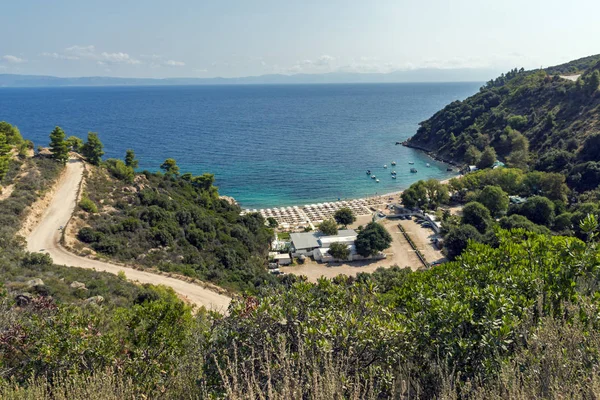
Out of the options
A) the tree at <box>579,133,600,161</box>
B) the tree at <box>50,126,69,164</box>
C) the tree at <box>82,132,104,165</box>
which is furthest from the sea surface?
the tree at <box>50,126,69,164</box>

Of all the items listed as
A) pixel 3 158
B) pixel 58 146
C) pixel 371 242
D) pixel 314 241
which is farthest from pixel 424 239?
pixel 3 158

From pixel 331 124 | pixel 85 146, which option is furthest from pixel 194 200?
pixel 331 124

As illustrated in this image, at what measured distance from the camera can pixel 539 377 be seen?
15.2ft

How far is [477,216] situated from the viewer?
35.3 metres

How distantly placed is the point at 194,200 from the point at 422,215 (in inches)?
1003

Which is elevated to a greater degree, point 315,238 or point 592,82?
point 592,82

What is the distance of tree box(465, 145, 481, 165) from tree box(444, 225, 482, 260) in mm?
34356

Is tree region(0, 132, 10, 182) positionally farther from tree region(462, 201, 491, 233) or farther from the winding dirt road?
tree region(462, 201, 491, 233)

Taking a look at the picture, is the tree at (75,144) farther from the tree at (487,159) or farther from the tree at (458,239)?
the tree at (487,159)

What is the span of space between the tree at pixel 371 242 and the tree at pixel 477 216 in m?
9.03

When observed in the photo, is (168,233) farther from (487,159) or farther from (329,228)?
(487,159)

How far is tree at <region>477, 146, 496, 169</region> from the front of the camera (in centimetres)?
5650

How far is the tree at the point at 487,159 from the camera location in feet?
185

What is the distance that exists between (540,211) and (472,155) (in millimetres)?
29314
